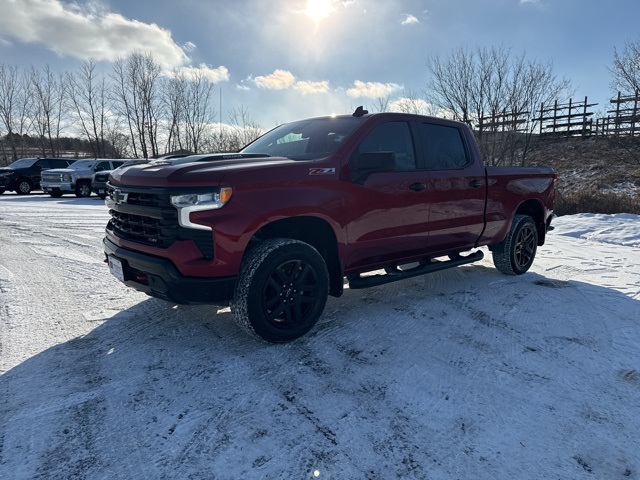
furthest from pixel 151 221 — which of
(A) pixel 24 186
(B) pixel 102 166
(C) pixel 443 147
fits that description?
(A) pixel 24 186

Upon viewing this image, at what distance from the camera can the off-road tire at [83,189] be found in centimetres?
1786

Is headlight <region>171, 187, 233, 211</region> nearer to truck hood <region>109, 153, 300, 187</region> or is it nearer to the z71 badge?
truck hood <region>109, 153, 300, 187</region>

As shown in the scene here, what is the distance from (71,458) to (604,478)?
2425 mm

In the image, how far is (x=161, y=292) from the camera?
2.91 meters

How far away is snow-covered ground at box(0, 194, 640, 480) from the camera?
1.92 metres

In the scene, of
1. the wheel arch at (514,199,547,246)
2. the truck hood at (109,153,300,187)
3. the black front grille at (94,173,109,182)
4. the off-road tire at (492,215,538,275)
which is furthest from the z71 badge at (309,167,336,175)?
the black front grille at (94,173,109,182)

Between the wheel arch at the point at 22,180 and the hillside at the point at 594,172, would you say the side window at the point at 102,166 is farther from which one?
the hillside at the point at 594,172

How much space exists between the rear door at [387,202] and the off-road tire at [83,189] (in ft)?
58.5

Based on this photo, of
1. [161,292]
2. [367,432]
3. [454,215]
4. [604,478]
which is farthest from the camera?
[454,215]

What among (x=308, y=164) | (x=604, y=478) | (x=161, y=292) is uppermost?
(x=308, y=164)

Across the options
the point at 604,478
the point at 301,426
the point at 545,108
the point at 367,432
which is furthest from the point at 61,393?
the point at 545,108

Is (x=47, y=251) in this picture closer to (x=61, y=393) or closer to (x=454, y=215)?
(x=61, y=393)

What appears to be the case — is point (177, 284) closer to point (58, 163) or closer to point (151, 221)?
point (151, 221)

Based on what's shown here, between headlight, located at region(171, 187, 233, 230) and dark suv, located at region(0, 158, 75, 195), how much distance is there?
70.1 feet
